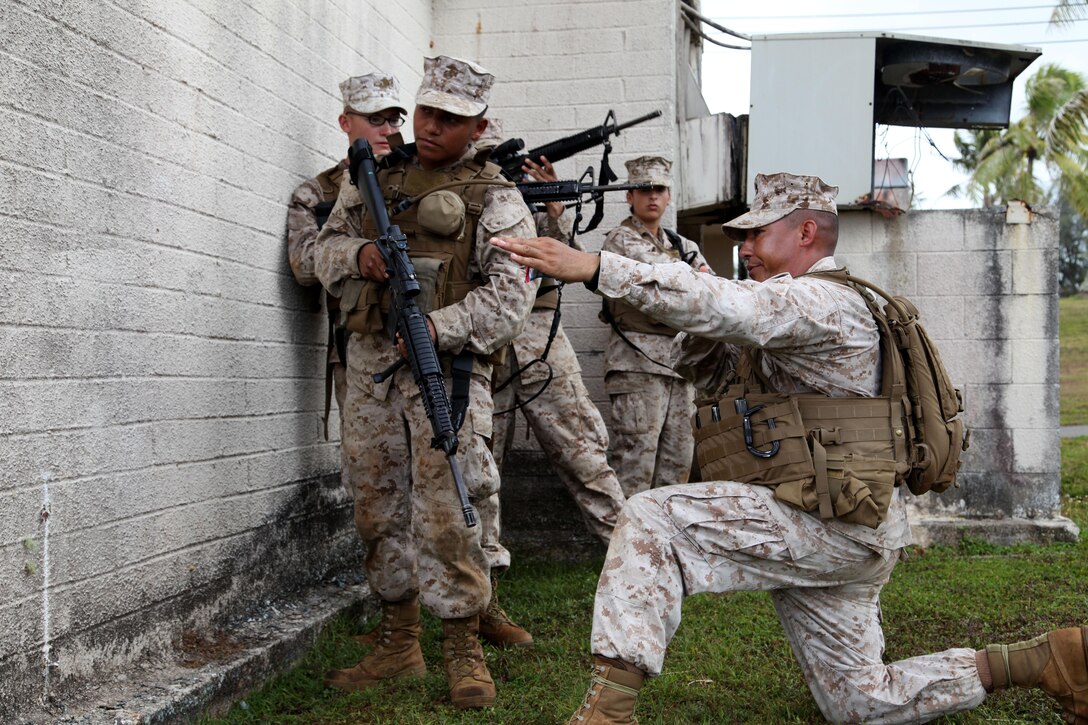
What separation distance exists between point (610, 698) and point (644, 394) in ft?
11.0

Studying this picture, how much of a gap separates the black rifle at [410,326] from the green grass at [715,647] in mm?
775

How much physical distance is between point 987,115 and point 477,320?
520cm

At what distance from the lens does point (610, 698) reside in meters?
2.95

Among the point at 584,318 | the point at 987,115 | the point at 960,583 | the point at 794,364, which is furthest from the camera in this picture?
the point at 987,115

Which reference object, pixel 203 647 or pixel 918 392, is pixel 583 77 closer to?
pixel 918 392

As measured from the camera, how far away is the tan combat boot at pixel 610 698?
2951mm

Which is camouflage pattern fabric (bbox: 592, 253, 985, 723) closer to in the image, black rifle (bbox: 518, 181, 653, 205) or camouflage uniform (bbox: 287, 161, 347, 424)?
black rifle (bbox: 518, 181, 653, 205)

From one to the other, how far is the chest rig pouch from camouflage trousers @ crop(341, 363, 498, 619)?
97 centimetres

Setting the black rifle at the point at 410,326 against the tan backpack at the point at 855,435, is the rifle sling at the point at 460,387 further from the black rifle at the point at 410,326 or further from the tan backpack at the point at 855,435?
the tan backpack at the point at 855,435

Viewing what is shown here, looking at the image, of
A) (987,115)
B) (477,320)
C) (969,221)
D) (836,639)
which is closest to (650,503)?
(836,639)

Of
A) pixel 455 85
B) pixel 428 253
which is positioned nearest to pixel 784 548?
pixel 428 253

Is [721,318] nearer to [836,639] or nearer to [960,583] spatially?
[836,639]

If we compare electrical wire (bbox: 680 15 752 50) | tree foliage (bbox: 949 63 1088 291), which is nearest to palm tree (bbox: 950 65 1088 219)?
tree foliage (bbox: 949 63 1088 291)

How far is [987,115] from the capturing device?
7633 millimetres
